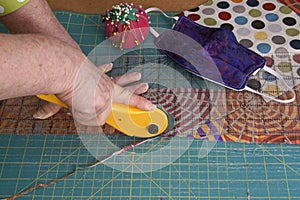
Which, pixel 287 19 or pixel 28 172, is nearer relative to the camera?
pixel 28 172

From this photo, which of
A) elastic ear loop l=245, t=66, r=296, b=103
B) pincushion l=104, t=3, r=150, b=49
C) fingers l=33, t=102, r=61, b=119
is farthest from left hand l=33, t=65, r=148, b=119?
elastic ear loop l=245, t=66, r=296, b=103

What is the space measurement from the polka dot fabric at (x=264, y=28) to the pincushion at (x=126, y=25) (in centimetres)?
19

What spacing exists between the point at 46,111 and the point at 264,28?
0.71 meters

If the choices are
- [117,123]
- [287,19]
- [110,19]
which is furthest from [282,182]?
[110,19]

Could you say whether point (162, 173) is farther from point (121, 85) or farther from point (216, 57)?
point (216, 57)

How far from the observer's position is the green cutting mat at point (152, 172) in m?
0.92

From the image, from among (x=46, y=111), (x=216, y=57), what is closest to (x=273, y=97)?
(x=216, y=57)

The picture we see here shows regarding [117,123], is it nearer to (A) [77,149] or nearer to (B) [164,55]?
(A) [77,149]

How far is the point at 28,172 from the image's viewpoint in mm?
965

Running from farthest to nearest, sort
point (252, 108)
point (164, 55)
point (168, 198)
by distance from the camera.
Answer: point (164, 55) → point (252, 108) → point (168, 198)

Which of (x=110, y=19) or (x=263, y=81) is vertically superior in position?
(x=110, y=19)

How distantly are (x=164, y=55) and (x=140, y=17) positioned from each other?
13 cm

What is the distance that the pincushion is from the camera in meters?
1.09

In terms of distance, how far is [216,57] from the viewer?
3.53ft
